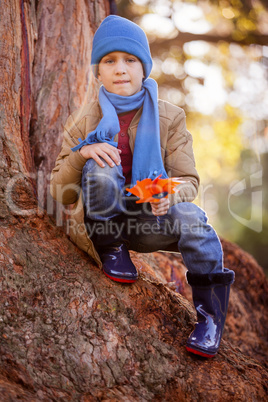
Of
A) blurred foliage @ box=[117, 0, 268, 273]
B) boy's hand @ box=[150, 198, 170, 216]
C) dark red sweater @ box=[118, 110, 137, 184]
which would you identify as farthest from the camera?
blurred foliage @ box=[117, 0, 268, 273]

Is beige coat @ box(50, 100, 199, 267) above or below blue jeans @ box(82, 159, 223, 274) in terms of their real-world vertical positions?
above

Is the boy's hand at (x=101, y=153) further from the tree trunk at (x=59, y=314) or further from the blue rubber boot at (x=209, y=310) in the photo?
the blue rubber boot at (x=209, y=310)

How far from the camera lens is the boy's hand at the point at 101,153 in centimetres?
188

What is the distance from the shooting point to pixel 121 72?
2.01 metres

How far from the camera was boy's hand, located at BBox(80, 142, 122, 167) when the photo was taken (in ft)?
6.18

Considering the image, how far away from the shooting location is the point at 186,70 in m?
5.49

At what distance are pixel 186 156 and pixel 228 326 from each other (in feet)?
6.23

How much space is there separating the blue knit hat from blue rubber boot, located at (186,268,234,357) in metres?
1.26

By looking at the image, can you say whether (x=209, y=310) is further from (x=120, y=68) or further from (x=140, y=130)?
(x=120, y=68)

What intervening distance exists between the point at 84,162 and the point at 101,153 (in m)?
0.13

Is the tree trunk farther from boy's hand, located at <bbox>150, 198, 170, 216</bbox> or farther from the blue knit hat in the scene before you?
the blue knit hat

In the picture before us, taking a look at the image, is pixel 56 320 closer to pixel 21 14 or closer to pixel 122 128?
pixel 122 128

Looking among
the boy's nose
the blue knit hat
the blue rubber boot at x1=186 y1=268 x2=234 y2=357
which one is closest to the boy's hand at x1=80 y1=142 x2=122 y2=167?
the boy's nose

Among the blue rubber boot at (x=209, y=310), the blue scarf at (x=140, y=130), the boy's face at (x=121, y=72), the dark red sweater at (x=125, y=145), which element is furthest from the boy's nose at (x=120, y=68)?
the blue rubber boot at (x=209, y=310)
